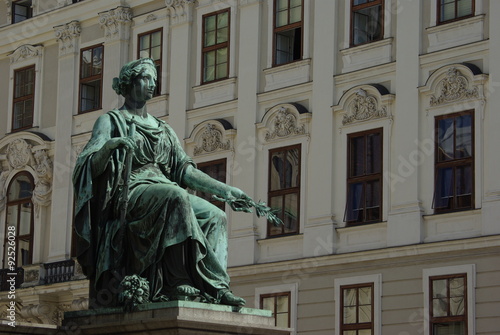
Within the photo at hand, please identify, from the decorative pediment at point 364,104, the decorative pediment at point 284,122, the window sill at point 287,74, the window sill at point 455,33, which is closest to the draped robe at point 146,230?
the window sill at point 455,33

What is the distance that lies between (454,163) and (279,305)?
4.61 m

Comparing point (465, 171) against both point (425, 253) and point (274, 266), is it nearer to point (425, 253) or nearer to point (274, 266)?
point (425, 253)

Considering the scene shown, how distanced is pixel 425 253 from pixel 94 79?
10.7 meters

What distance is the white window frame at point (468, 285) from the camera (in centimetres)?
2281

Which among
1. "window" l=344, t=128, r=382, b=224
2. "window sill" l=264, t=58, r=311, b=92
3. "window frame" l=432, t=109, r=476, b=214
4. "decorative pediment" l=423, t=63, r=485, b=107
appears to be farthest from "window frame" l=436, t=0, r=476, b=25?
"window sill" l=264, t=58, r=311, b=92

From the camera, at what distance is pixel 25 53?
1318 inches

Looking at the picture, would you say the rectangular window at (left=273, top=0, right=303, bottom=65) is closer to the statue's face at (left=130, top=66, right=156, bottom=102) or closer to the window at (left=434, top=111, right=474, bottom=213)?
the window at (left=434, top=111, right=474, bottom=213)

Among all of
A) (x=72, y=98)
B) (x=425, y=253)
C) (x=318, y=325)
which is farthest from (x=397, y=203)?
(x=72, y=98)

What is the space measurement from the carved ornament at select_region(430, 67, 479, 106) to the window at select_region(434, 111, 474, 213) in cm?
29

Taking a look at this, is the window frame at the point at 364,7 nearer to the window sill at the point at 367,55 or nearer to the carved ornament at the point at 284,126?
the window sill at the point at 367,55

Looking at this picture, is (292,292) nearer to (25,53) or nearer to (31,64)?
(31,64)

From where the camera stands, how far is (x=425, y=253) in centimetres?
2383

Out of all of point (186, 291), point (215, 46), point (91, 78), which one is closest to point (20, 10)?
point (91, 78)

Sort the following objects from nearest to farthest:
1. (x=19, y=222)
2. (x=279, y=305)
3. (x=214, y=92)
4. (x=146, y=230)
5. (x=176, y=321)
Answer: (x=176, y=321) < (x=146, y=230) < (x=279, y=305) < (x=214, y=92) < (x=19, y=222)
